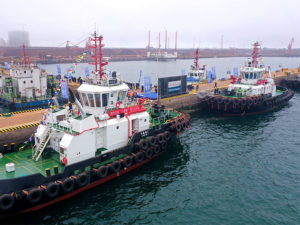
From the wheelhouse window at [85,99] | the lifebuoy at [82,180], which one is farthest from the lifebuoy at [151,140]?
the lifebuoy at [82,180]

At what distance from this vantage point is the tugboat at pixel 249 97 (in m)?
30.1

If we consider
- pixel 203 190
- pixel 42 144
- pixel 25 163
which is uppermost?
pixel 42 144

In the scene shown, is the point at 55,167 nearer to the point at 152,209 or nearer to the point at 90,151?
the point at 90,151

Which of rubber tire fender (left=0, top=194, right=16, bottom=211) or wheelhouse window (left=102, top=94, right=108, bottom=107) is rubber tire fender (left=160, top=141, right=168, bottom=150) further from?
rubber tire fender (left=0, top=194, right=16, bottom=211)

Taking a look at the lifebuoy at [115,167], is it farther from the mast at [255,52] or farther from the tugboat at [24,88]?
the mast at [255,52]

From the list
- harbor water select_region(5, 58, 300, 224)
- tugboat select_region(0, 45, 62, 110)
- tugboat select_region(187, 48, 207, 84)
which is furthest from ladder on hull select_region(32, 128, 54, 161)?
tugboat select_region(187, 48, 207, 84)

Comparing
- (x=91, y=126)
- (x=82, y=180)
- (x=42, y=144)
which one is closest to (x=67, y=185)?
(x=82, y=180)

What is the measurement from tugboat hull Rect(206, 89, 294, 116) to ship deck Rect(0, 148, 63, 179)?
22091 mm

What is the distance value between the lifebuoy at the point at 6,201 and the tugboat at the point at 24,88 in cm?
2375

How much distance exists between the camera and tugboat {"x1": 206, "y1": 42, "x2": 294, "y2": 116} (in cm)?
3006

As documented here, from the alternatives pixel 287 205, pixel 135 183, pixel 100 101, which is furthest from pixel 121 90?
pixel 287 205

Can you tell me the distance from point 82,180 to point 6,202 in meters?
3.63

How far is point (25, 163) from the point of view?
13.2 meters

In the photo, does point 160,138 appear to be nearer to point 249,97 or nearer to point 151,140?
point 151,140
